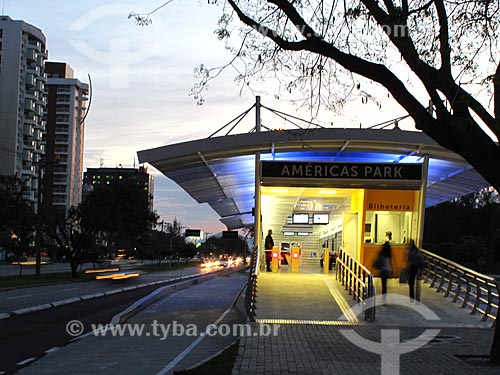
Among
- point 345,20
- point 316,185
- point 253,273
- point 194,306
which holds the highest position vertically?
point 345,20

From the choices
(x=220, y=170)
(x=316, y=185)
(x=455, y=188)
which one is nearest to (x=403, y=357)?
(x=316, y=185)

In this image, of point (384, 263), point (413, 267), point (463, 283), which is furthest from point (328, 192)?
point (384, 263)

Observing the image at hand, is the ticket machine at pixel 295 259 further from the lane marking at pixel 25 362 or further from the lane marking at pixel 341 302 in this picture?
the lane marking at pixel 25 362

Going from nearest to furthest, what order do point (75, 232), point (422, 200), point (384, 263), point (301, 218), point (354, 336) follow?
1. point (354, 336)
2. point (384, 263)
3. point (422, 200)
4. point (301, 218)
5. point (75, 232)

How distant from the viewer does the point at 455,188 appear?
33156mm

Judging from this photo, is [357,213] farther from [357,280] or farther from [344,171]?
[357,280]

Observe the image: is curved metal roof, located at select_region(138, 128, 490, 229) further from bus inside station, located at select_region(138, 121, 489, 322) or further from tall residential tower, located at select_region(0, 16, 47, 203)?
tall residential tower, located at select_region(0, 16, 47, 203)

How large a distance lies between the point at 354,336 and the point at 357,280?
4846 mm

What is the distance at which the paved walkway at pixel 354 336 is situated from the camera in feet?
32.3

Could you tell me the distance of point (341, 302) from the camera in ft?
60.1

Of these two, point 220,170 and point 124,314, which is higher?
point 220,170

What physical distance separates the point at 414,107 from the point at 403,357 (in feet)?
12.7

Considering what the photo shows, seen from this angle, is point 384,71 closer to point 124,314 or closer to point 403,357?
point 403,357

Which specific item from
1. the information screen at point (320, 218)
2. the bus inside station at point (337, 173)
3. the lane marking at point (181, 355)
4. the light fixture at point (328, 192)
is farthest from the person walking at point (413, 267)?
the information screen at point (320, 218)
